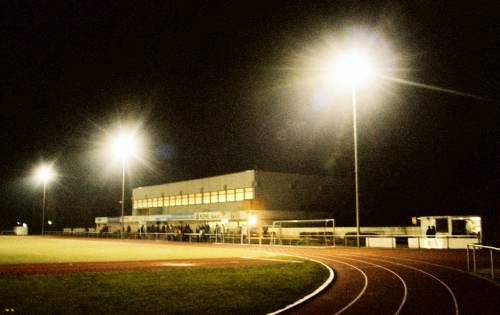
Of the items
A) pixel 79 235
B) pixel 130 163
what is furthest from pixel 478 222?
pixel 130 163

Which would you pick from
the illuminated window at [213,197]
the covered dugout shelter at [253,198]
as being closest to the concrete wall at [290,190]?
the covered dugout shelter at [253,198]

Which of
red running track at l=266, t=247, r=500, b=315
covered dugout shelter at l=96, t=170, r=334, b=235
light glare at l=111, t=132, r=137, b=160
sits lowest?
red running track at l=266, t=247, r=500, b=315

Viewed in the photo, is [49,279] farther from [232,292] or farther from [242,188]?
[242,188]

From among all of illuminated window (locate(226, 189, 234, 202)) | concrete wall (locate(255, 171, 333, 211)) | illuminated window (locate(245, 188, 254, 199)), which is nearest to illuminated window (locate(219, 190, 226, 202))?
illuminated window (locate(226, 189, 234, 202))

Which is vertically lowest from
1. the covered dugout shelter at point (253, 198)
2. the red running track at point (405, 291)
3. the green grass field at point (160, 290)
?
the red running track at point (405, 291)

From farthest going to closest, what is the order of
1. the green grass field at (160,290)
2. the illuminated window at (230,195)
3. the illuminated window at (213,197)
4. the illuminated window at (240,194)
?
the illuminated window at (213,197) → the illuminated window at (230,195) → the illuminated window at (240,194) → the green grass field at (160,290)

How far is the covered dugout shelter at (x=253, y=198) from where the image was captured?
166 feet

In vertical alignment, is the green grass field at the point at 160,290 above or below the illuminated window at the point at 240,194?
below

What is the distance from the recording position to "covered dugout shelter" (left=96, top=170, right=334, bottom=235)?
166ft

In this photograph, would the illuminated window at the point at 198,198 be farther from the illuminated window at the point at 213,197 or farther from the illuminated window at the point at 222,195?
the illuminated window at the point at 222,195

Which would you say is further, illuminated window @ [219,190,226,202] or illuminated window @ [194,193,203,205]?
illuminated window @ [194,193,203,205]

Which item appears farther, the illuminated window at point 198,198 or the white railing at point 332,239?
the illuminated window at point 198,198

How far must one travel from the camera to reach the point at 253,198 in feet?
170

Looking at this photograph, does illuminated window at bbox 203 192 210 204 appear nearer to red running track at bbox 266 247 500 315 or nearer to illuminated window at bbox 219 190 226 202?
illuminated window at bbox 219 190 226 202
